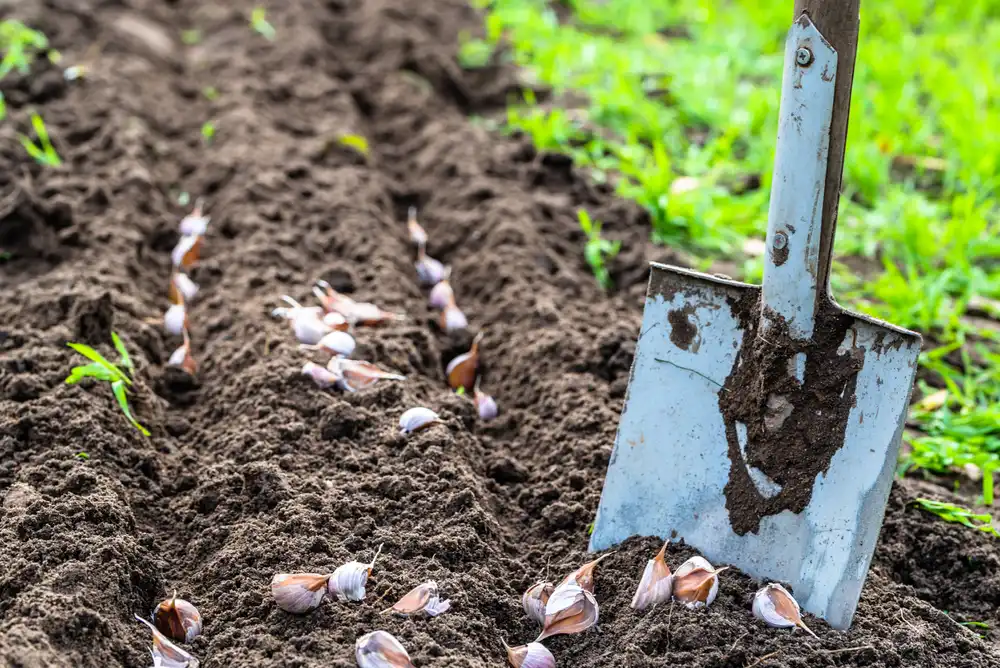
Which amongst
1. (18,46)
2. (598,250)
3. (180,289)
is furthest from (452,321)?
(18,46)

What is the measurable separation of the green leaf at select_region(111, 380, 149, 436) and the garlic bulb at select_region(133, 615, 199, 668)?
67cm

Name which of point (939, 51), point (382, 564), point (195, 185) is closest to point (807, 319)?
point (382, 564)

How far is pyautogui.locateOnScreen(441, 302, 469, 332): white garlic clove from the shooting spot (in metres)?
3.08

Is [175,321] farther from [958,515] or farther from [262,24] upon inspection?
[262,24]

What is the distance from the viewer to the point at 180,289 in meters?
3.17

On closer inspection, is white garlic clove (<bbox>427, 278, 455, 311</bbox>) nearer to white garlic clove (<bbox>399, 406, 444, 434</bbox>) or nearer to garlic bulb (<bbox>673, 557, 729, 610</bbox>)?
white garlic clove (<bbox>399, 406, 444, 434</bbox>)

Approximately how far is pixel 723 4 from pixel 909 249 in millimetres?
2561

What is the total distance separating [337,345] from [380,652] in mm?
1018

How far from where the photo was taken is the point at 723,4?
5.70m

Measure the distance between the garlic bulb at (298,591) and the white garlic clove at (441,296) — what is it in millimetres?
1355

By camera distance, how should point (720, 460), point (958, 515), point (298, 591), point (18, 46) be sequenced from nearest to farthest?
point (298, 591), point (720, 460), point (958, 515), point (18, 46)

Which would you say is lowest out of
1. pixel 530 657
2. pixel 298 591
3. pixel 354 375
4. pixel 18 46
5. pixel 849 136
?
pixel 530 657

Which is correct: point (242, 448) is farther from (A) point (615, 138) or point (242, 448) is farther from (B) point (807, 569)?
(A) point (615, 138)

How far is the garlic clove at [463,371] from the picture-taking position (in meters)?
2.86
